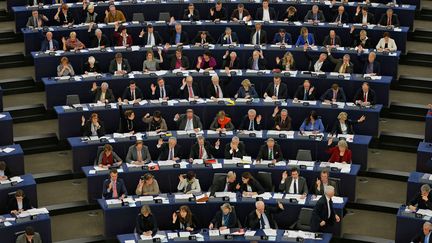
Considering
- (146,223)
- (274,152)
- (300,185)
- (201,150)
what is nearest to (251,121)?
(274,152)

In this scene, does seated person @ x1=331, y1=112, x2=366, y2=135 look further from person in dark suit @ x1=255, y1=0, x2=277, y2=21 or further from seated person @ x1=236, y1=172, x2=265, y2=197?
person in dark suit @ x1=255, y1=0, x2=277, y2=21

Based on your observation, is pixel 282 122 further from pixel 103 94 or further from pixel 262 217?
pixel 103 94

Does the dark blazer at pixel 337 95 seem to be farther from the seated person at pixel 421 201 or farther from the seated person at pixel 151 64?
the seated person at pixel 421 201

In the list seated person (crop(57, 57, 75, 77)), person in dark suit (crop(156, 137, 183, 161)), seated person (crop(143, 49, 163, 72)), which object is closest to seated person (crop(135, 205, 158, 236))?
→ person in dark suit (crop(156, 137, 183, 161))

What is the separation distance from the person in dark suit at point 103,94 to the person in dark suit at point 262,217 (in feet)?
16.4

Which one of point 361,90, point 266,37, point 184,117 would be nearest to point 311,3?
point 266,37

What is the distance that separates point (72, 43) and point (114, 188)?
5.83 meters

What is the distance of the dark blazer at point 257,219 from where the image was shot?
59.7 feet

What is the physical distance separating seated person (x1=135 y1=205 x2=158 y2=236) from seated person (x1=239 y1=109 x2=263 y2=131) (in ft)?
13.1

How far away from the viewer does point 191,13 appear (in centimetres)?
2506

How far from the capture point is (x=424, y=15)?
2597 centimetres

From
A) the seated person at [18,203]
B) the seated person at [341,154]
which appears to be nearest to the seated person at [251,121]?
the seated person at [341,154]

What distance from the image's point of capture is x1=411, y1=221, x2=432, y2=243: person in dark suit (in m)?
17.1

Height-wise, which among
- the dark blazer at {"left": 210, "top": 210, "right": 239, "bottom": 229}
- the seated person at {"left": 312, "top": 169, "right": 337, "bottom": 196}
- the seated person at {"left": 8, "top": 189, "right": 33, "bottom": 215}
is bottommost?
the dark blazer at {"left": 210, "top": 210, "right": 239, "bottom": 229}
